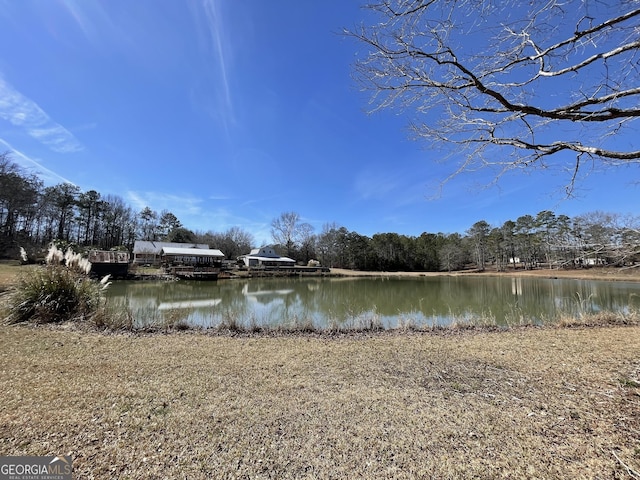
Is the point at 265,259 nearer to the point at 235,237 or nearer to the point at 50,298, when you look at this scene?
the point at 235,237

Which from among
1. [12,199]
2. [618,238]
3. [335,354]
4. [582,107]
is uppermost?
[12,199]

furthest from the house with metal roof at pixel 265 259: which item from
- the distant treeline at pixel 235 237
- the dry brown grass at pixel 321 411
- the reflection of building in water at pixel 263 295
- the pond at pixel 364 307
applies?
the dry brown grass at pixel 321 411

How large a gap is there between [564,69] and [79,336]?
7.18m

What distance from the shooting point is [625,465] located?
167cm

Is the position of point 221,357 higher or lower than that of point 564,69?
lower

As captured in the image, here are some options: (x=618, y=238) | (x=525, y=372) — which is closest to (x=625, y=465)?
(x=618, y=238)

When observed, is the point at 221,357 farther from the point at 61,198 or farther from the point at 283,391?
the point at 61,198

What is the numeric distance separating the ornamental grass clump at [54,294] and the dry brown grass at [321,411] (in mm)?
1567

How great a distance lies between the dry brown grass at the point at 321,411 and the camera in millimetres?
1739

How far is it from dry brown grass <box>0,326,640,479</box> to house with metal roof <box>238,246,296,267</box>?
36440mm

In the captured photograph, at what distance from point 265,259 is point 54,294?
34441 millimetres

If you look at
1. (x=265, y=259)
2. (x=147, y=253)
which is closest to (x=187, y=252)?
(x=147, y=253)

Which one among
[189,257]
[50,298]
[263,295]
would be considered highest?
[189,257]

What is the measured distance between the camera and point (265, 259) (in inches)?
1585
